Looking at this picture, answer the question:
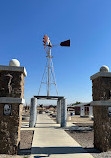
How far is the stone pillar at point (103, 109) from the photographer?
27.4 ft

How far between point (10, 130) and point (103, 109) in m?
5.35

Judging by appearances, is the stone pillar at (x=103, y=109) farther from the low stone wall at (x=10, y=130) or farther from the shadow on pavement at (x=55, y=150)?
the low stone wall at (x=10, y=130)

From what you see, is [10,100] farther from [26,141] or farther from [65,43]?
[65,43]

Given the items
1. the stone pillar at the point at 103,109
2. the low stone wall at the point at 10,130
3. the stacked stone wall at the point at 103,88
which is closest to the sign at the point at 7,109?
the low stone wall at the point at 10,130

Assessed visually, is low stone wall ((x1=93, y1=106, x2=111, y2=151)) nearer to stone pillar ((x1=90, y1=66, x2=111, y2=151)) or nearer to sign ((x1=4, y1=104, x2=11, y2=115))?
stone pillar ((x1=90, y1=66, x2=111, y2=151))

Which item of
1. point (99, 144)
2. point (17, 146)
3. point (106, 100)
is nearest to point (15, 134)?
point (17, 146)

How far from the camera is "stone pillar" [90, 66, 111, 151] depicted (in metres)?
8.35

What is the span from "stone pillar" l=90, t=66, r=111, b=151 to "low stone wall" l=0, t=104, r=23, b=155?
15.3 feet

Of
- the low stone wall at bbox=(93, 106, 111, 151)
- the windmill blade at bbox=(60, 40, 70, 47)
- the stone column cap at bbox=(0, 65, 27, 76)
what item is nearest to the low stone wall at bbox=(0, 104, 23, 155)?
the stone column cap at bbox=(0, 65, 27, 76)

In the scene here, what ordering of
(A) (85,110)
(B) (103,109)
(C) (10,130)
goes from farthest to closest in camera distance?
(A) (85,110), (B) (103,109), (C) (10,130)

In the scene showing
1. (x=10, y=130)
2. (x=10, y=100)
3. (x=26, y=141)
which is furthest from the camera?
(x=26, y=141)

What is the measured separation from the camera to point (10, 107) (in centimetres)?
797

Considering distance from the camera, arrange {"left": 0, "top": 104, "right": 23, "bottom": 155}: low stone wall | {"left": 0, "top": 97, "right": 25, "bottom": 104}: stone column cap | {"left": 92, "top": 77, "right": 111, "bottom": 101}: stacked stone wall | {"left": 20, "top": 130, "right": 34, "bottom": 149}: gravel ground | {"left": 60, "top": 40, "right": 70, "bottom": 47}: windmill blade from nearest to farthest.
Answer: {"left": 0, "top": 104, "right": 23, "bottom": 155}: low stone wall → {"left": 0, "top": 97, "right": 25, "bottom": 104}: stone column cap → {"left": 92, "top": 77, "right": 111, "bottom": 101}: stacked stone wall → {"left": 20, "top": 130, "right": 34, "bottom": 149}: gravel ground → {"left": 60, "top": 40, "right": 70, "bottom": 47}: windmill blade

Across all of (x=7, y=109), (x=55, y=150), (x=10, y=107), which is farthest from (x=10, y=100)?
(x=55, y=150)
